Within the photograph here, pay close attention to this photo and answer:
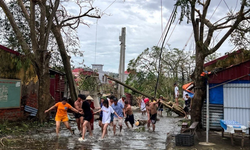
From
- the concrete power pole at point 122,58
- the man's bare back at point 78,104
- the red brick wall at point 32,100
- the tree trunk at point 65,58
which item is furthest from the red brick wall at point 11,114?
the concrete power pole at point 122,58

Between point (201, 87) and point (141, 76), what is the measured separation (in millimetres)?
22160

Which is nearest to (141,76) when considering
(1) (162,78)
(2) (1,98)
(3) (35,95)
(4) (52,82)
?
(1) (162,78)

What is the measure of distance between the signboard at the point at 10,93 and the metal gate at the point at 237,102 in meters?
Result: 10.3

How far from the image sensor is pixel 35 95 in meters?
16.7

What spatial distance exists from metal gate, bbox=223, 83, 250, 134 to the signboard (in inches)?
404

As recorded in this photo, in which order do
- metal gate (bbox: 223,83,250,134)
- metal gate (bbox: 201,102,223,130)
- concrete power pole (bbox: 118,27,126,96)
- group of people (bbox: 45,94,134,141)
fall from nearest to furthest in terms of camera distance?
group of people (bbox: 45,94,134,141) → metal gate (bbox: 223,83,250,134) → metal gate (bbox: 201,102,223,130) → concrete power pole (bbox: 118,27,126,96)

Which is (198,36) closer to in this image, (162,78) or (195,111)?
(195,111)

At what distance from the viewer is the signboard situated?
45.6 feet

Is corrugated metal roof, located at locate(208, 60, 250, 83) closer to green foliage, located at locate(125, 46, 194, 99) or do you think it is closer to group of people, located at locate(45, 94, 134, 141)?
group of people, located at locate(45, 94, 134, 141)

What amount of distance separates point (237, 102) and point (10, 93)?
10.8 m

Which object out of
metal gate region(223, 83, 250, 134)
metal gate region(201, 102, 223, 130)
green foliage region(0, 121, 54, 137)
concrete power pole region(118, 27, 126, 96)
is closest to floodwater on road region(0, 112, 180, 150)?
green foliage region(0, 121, 54, 137)

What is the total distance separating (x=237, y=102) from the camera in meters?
11.0

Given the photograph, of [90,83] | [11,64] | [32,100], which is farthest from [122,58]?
[11,64]

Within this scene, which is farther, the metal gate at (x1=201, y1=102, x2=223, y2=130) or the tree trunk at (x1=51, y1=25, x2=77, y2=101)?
the tree trunk at (x1=51, y1=25, x2=77, y2=101)
